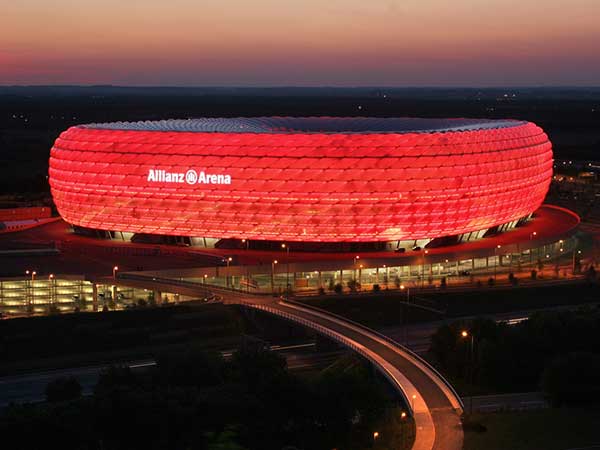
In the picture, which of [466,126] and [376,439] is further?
[466,126]

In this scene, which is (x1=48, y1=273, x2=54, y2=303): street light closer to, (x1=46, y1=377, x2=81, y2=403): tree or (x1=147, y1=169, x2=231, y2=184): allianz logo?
(x1=147, y1=169, x2=231, y2=184): allianz logo

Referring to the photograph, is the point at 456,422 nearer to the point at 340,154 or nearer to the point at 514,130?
the point at 340,154

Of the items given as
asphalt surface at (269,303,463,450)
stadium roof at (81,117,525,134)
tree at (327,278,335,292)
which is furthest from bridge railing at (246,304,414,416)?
stadium roof at (81,117,525,134)

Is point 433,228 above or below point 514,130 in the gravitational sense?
below

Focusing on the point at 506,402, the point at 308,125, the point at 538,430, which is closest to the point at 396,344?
the point at 506,402

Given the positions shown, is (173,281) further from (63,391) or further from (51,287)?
(63,391)

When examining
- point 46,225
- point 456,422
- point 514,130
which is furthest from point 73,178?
point 456,422

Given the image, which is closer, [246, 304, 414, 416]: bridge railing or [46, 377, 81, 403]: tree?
[46, 377, 81, 403]: tree

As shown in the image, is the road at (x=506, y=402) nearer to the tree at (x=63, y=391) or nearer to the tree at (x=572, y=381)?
the tree at (x=572, y=381)
